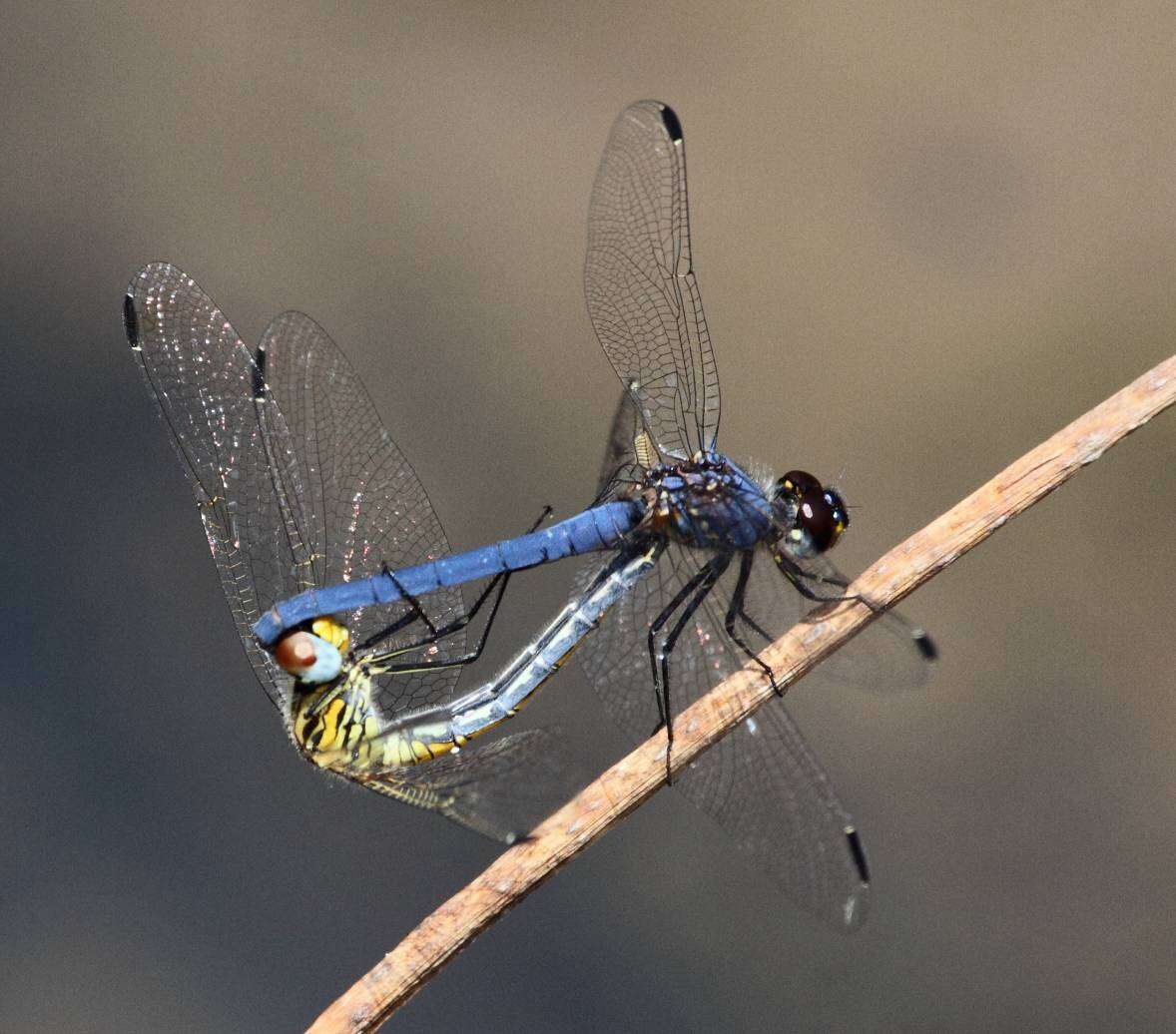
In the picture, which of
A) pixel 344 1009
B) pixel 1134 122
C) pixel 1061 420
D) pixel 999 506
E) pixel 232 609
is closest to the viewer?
pixel 344 1009

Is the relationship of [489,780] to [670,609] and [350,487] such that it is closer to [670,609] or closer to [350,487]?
[670,609]

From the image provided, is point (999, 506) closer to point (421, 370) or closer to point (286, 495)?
point (286, 495)

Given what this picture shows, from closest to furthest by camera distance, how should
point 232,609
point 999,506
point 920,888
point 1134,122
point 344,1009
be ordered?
point 344,1009
point 999,506
point 232,609
point 920,888
point 1134,122

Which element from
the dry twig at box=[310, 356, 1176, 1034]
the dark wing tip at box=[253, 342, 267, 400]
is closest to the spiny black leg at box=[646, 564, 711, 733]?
the dry twig at box=[310, 356, 1176, 1034]

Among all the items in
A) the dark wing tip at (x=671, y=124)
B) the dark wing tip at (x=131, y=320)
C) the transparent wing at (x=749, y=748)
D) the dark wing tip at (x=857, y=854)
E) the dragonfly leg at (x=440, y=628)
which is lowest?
the dark wing tip at (x=857, y=854)

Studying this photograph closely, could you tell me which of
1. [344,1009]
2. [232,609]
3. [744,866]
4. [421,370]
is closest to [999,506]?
[344,1009]

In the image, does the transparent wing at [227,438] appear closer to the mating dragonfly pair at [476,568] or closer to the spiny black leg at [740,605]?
the mating dragonfly pair at [476,568]

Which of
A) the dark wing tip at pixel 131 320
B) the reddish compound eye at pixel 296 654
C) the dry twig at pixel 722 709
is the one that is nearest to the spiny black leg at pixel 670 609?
→ the dry twig at pixel 722 709
